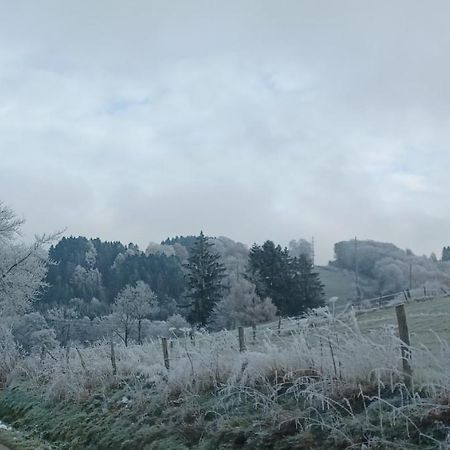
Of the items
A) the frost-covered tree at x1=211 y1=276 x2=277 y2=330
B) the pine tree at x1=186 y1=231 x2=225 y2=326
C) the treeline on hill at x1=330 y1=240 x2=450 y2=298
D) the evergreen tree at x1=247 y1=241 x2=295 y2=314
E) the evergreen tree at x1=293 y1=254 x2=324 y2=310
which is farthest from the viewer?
the treeline on hill at x1=330 y1=240 x2=450 y2=298

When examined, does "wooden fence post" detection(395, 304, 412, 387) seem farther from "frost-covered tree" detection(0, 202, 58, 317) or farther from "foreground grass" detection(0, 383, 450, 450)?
"frost-covered tree" detection(0, 202, 58, 317)

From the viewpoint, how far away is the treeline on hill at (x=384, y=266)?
364 ft

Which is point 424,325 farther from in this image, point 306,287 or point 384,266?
point 384,266

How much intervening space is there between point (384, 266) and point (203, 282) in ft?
219

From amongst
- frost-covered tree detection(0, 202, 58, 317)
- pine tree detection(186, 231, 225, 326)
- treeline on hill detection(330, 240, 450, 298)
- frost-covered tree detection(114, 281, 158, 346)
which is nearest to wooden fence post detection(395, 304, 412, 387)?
frost-covered tree detection(0, 202, 58, 317)

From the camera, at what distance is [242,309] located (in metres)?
64.6

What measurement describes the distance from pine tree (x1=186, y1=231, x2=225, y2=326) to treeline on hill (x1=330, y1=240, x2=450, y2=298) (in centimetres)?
4001

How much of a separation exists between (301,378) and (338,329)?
4.77 ft

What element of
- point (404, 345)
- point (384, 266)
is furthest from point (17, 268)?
point (384, 266)

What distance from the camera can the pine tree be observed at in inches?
2522

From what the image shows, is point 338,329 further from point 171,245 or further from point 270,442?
point 171,245

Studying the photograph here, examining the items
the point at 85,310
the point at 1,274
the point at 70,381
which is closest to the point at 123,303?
the point at 85,310

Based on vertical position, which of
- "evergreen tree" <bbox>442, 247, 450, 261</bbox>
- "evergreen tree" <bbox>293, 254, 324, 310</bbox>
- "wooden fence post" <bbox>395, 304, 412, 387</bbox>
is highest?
"evergreen tree" <bbox>442, 247, 450, 261</bbox>

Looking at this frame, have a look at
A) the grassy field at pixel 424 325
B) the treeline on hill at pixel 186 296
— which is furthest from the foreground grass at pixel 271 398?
the treeline on hill at pixel 186 296
